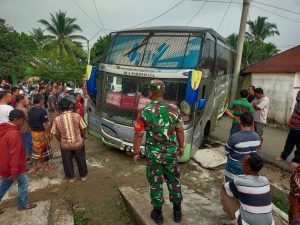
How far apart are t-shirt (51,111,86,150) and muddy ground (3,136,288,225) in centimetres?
85

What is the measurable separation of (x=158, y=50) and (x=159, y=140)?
3802 millimetres

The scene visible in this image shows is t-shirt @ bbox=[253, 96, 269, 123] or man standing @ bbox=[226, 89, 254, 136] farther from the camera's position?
t-shirt @ bbox=[253, 96, 269, 123]

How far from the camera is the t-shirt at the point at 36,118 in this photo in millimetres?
6000

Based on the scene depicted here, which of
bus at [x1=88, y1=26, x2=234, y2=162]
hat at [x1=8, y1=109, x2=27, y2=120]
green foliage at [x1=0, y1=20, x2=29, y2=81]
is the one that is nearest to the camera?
hat at [x1=8, y1=109, x2=27, y2=120]

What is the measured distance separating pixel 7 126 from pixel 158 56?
3.84m

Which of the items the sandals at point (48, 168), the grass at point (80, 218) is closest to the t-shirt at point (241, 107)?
the grass at point (80, 218)

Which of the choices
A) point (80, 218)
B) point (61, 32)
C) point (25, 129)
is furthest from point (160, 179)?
point (61, 32)

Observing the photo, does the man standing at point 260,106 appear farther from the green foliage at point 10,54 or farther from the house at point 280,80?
the green foliage at point 10,54

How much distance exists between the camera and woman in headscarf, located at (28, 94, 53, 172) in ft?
19.7

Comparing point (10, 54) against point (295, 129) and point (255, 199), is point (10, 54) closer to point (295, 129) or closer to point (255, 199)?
point (295, 129)

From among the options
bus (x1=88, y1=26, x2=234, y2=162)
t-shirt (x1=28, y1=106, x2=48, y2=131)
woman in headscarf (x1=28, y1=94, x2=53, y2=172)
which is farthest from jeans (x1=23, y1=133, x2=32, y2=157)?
bus (x1=88, y1=26, x2=234, y2=162)

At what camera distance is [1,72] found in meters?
20.7

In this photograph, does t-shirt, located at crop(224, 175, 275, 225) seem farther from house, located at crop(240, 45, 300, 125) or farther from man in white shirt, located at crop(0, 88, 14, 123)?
house, located at crop(240, 45, 300, 125)

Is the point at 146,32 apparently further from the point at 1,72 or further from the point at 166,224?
the point at 1,72
